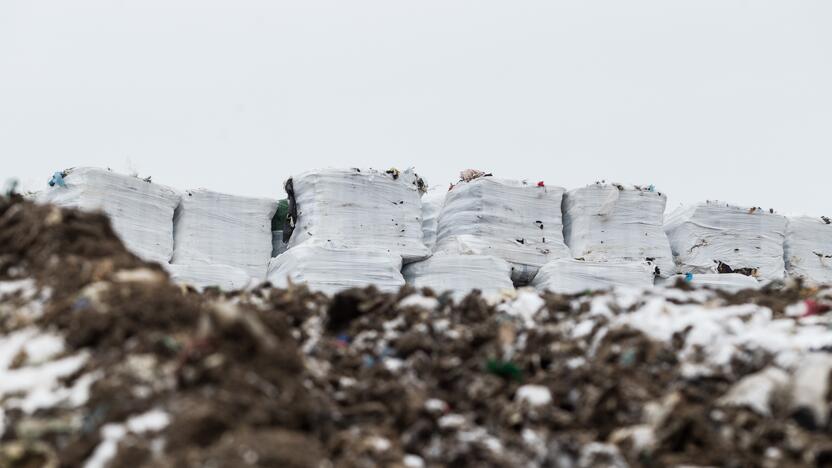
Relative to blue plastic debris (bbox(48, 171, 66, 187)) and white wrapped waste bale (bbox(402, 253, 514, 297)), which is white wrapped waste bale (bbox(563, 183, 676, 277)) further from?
blue plastic debris (bbox(48, 171, 66, 187))

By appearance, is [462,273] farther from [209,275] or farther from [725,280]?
[725,280]

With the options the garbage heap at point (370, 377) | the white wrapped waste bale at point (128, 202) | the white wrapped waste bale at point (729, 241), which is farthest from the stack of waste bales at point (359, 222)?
the garbage heap at point (370, 377)

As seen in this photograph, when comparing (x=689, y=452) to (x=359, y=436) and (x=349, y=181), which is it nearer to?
(x=359, y=436)

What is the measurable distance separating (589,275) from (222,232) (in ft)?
8.60

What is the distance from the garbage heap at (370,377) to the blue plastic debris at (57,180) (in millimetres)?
3107

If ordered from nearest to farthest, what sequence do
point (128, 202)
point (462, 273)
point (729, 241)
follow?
point (462, 273), point (128, 202), point (729, 241)

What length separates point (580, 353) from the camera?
278cm

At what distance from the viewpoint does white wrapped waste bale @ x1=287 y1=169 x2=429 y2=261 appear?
20.7ft

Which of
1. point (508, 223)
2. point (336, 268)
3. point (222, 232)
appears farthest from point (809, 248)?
point (222, 232)

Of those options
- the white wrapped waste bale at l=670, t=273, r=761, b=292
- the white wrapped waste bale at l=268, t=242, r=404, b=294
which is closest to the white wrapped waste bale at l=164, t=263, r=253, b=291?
the white wrapped waste bale at l=268, t=242, r=404, b=294

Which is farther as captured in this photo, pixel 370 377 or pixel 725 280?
pixel 725 280

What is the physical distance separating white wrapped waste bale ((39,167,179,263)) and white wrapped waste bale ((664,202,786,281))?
3.88 m

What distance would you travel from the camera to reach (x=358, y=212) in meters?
6.38

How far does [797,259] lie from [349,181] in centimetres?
375
